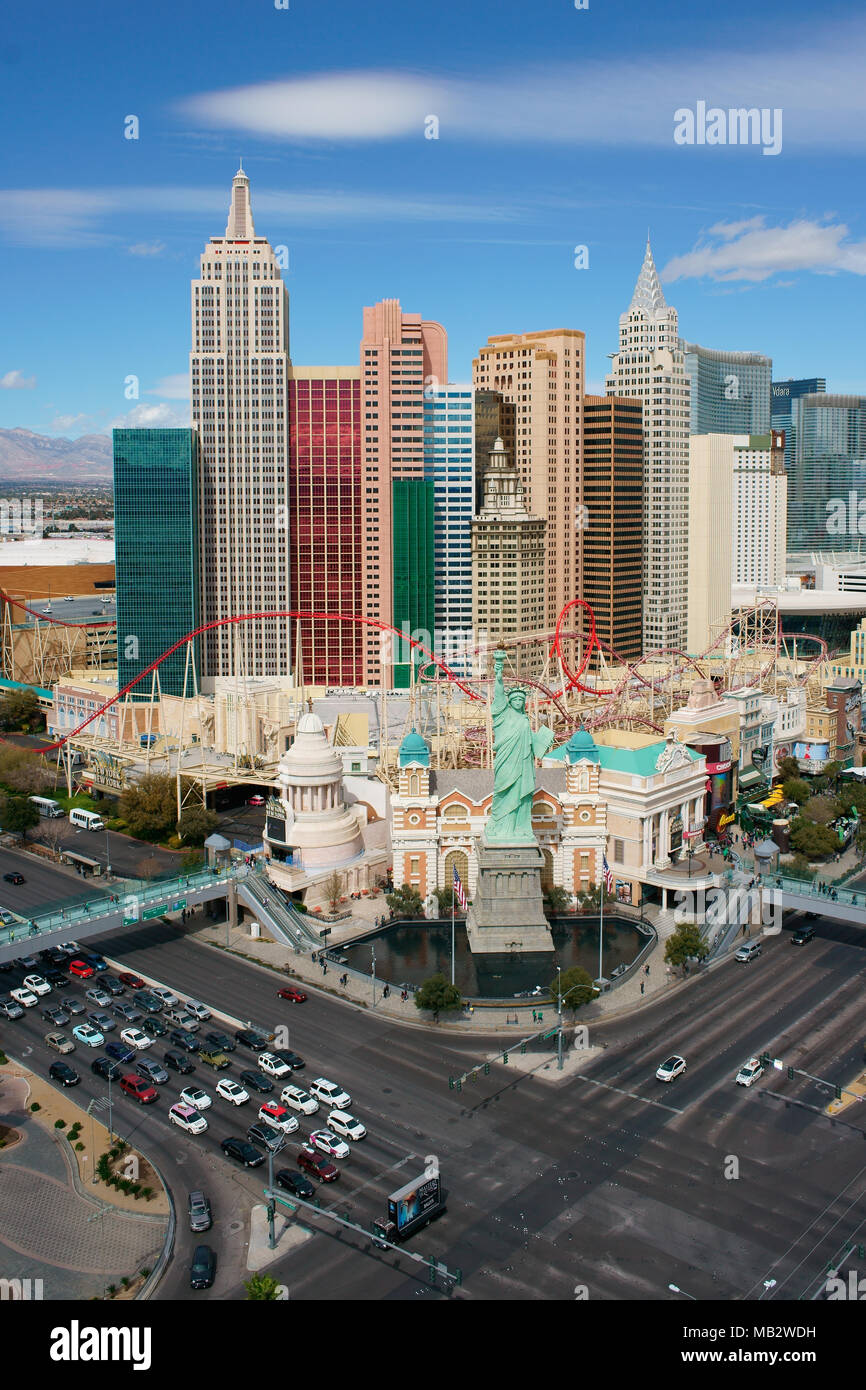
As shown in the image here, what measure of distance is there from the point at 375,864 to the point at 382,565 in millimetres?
53707

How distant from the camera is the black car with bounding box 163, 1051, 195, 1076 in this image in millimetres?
44625

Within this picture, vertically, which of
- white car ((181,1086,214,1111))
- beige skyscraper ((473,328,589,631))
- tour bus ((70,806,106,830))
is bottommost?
white car ((181,1086,214,1111))

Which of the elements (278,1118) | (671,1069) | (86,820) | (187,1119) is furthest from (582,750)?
(86,820)

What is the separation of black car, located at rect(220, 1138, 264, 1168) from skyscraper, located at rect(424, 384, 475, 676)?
84.2 meters

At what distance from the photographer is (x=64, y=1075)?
144ft

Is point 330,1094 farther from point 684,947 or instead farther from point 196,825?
point 196,825

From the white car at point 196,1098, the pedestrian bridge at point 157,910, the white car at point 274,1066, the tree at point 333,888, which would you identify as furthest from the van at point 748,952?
the white car at point 196,1098

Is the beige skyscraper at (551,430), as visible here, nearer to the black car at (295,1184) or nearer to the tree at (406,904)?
the tree at (406,904)

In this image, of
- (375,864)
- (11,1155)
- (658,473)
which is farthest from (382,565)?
(11,1155)

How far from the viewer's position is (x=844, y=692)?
9150cm

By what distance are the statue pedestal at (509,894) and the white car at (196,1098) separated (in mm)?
17628

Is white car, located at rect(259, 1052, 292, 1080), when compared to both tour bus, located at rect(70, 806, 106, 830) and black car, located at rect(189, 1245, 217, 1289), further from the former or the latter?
tour bus, located at rect(70, 806, 106, 830)

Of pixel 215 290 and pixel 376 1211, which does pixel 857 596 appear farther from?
pixel 376 1211

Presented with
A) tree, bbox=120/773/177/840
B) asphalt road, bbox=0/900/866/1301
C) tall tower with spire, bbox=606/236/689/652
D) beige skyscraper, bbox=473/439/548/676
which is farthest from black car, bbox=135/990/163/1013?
tall tower with spire, bbox=606/236/689/652
